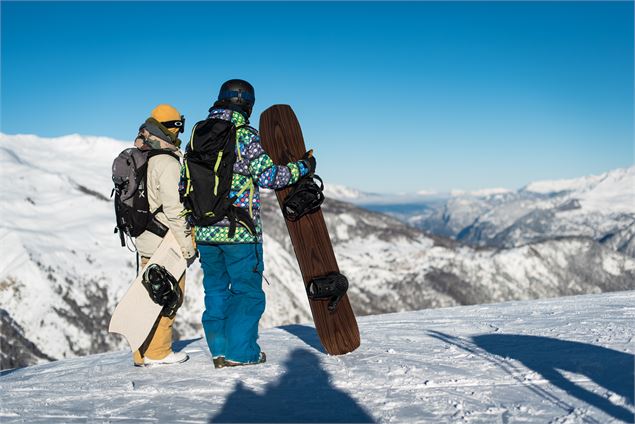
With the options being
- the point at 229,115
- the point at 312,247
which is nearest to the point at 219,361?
the point at 312,247

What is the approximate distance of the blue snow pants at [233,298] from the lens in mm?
6977

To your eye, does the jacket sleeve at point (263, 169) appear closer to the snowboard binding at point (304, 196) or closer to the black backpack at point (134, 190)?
the snowboard binding at point (304, 196)

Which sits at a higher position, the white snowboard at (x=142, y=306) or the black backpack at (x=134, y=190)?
the black backpack at (x=134, y=190)

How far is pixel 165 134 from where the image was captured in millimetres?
7430

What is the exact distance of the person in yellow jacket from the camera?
716cm

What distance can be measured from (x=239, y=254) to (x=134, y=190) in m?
1.83

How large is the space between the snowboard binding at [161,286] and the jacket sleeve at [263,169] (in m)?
1.91

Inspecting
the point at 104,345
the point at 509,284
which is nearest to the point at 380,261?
the point at 509,284

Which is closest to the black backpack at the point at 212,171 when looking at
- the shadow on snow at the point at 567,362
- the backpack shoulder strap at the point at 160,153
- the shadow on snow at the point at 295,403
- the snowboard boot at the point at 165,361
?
the backpack shoulder strap at the point at 160,153

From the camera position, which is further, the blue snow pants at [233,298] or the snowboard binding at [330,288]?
the snowboard binding at [330,288]

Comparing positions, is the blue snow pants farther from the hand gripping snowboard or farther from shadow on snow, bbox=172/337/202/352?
shadow on snow, bbox=172/337/202/352

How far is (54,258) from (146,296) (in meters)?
105

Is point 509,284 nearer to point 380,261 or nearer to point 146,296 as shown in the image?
point 380,261

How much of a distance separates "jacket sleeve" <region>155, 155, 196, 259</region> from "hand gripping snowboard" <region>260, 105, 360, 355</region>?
147 centimetres
